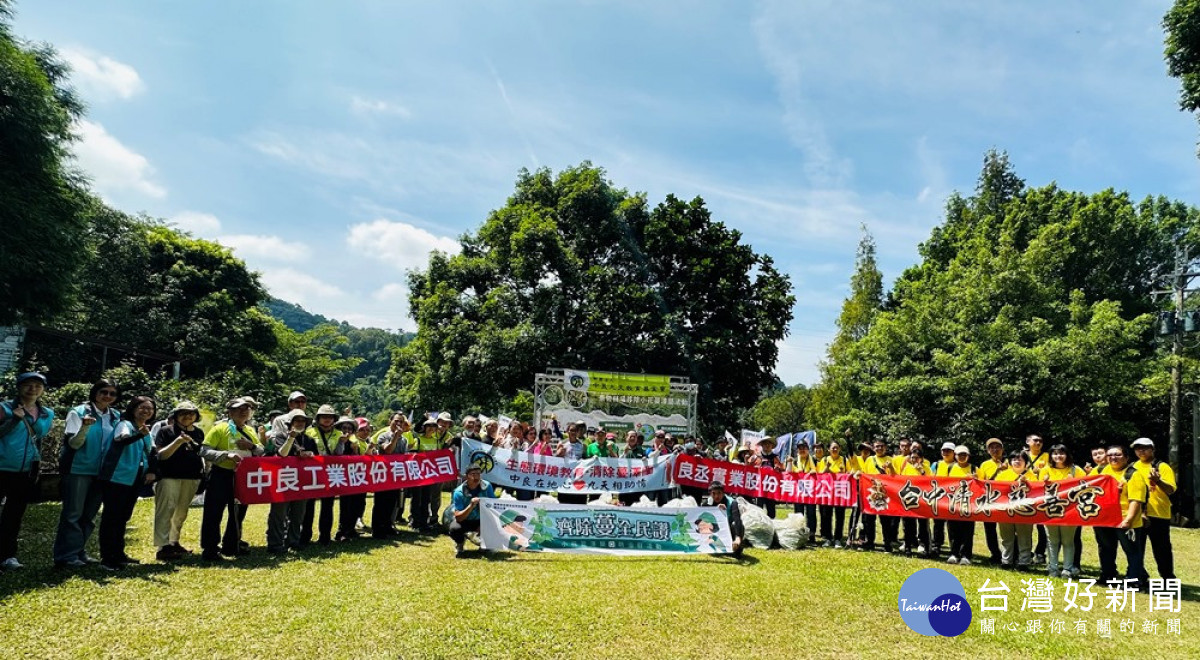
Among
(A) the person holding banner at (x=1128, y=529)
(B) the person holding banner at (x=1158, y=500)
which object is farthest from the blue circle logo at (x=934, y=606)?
(B) the person holding banner at (x=1158, y=500)

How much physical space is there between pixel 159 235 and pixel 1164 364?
43272mm

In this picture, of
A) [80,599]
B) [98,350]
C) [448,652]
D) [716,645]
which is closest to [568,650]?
[448,652]

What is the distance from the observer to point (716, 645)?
17.4 ft

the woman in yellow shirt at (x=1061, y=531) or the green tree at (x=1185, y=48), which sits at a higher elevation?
the green tree at (x=1185, y=48)

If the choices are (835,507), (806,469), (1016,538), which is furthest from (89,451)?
(1016,538)

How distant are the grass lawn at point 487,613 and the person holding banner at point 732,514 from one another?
25.7 inches

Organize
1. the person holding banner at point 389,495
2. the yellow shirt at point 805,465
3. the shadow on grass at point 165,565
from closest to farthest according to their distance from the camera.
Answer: the shadow on grass at point 165,565, the person holding banner at point 389,495, the yellow shirt at point 805,465

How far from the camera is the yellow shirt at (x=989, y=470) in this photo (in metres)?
9.24

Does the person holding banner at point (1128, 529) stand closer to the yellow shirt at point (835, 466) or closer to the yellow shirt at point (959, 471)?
the yellow shirt at point (959, 471)

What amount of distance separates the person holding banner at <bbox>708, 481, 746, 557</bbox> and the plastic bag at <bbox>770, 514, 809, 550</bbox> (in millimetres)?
1225

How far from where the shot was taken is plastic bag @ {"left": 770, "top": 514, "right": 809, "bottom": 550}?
9.93 m

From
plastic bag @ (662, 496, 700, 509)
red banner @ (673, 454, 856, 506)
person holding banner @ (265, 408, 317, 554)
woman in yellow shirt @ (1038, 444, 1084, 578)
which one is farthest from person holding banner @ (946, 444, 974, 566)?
person holding banner @ (265, 408, 317, 554)

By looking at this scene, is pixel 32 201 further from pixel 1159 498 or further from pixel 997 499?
pixel 1159 498

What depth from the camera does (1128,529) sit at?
7.64 meters
